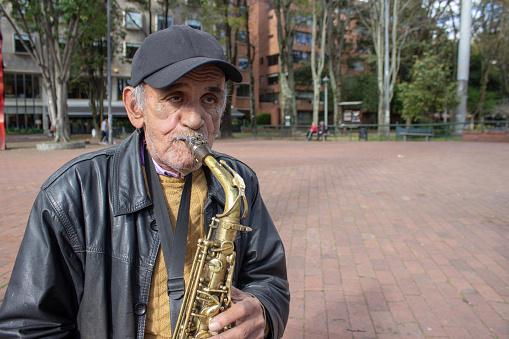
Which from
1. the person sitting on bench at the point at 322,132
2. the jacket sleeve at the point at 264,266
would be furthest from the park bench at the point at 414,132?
the jacket sleeve at the point at 264,266

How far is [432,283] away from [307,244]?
4.96 ft

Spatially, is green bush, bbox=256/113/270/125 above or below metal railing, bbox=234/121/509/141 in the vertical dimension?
above

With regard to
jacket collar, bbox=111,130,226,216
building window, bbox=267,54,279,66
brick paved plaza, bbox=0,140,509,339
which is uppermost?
building window, bbox=267,54,279,66

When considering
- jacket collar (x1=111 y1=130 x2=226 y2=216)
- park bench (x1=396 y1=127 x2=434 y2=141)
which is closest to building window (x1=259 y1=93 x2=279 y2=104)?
park bench (x1=396 y1=127 x2=434 y2=141)

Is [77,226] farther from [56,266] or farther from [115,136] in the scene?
[115,136]

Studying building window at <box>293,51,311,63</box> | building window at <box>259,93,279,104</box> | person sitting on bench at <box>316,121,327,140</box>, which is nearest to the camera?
person sitting on bench at <box>316,121,327,140</box>

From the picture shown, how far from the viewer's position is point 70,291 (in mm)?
1323

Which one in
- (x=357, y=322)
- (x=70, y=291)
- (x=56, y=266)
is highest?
(x=56, y=266)

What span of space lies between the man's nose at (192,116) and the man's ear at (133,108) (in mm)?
217

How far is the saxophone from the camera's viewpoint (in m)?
1.31

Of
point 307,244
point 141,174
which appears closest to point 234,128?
point 307,244

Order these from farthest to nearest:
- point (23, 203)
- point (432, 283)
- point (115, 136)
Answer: point (115, 136) < point (23, 203) < point (432, 283)

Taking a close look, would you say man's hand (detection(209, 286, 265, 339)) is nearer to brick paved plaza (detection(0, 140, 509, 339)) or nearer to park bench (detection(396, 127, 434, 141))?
brick paved plaza (detection(0, 140, 509, 339))

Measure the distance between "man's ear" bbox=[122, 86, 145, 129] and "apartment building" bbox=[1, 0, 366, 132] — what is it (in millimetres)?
25272
